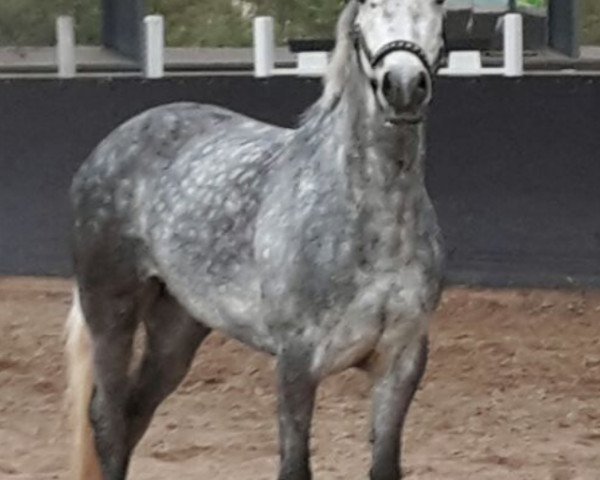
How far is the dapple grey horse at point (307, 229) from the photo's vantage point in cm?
480

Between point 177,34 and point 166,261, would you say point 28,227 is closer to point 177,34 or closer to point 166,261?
point 177,34

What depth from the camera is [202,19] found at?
12.6m

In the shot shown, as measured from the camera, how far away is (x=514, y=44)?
1141cm

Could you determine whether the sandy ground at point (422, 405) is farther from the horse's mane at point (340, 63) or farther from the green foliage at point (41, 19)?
the green foliage at point (41, 19)

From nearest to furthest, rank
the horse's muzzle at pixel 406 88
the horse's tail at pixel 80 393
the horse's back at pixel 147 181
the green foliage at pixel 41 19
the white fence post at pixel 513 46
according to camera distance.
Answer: the horse's muzzle at pixel 406 88 → the horse's back at pixel 147 181 → the horse's tail at pixel 80 393 → the white fence post at pixel 513 46 → the green foliage at pixel 41 19

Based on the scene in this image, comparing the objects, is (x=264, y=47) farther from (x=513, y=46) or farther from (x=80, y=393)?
(x=80, y=393)

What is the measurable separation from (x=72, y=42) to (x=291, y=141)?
649 cm

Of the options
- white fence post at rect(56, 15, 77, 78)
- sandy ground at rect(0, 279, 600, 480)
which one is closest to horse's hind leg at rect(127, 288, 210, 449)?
sandy ground at rect(0, 279, 600, 480)

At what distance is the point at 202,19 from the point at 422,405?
205 inches

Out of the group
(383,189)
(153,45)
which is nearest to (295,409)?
(383,189)

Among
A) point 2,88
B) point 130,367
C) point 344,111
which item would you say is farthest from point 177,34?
point 344,111

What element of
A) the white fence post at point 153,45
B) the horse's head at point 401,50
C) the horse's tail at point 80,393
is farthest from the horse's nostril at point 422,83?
the white fence post at point 153,45

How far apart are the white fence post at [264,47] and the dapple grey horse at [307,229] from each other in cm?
557

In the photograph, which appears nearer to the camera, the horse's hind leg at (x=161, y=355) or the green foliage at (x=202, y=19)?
the horse's hind leg at (x=161, y=355)
